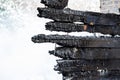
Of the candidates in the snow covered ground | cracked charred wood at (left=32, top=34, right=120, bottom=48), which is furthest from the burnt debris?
the snow covered ground

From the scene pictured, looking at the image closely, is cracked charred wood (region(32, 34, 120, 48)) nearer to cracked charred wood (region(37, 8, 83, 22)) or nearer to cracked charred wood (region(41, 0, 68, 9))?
cracked charred wood (region(37, 8, 83, 22))

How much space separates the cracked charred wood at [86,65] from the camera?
150 inches

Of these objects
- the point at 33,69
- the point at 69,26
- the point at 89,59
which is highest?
the point at 69,26

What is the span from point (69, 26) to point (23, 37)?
51.9 ft

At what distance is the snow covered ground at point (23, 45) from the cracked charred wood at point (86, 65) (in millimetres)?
10945

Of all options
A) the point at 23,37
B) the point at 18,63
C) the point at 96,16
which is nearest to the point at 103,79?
the point at 96,16

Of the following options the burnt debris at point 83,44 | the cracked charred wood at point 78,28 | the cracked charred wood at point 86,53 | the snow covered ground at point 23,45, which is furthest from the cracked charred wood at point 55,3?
the snow covered ground at point 23,45

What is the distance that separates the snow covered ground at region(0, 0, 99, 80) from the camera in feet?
50.8

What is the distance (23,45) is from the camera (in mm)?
18516

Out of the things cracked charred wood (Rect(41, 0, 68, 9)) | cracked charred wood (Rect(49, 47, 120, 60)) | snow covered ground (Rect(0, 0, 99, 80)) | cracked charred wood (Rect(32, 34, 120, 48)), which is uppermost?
cracked charred wood (Rect(41, 0, 68, 9))

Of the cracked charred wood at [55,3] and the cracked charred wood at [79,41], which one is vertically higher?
the cracked charred wood at [55,3]

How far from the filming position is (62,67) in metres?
3.80

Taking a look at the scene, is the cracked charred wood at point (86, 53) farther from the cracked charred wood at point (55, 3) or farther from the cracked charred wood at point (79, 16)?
the cracked charred wood at point (55, 3)

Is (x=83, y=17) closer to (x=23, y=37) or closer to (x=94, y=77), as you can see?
(x=94, y=77)
